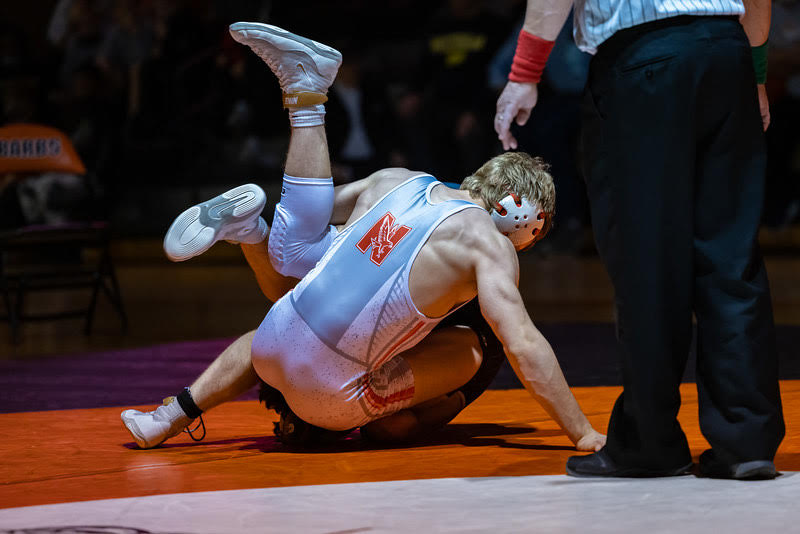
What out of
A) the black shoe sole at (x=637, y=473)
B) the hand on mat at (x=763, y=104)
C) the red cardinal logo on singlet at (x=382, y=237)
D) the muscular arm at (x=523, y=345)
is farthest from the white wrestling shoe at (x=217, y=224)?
the hand on mat at (x=763, y=104)

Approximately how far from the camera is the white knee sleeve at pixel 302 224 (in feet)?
9.39

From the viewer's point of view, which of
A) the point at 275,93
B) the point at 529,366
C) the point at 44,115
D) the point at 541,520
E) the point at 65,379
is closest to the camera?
the point at 541,520

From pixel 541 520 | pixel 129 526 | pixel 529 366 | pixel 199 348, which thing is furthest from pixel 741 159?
pixel 199 348

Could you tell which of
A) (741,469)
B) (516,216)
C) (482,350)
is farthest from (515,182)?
(741,469)

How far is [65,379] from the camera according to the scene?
157 inches

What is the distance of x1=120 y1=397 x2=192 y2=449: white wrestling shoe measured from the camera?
2.75 meters

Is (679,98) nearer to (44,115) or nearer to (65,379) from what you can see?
(65,379)

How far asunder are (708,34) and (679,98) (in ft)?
0.46

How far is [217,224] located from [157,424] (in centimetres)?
53

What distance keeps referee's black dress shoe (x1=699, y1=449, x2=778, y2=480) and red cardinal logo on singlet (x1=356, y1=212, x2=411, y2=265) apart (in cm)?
86

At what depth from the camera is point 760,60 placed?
2.41m

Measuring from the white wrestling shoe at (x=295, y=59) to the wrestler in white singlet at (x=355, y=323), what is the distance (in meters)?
0.39

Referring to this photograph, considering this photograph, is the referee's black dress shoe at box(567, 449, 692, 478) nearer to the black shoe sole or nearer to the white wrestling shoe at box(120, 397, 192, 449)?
the black shoe sole

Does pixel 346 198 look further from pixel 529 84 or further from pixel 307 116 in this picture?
pixel 529 84
